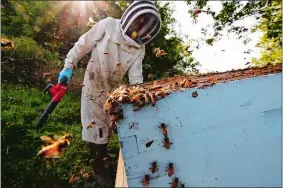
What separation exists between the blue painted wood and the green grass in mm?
2278

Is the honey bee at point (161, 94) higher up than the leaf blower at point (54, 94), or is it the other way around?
the leaf blower at point (54, 94)

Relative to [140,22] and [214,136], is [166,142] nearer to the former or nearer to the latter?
[214,136]

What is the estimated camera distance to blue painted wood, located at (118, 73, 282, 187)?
2.14 m

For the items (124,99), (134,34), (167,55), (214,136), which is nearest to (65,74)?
(134,34)

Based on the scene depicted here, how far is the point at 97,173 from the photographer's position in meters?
4.25

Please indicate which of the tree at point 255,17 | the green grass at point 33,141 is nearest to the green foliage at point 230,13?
the tree at point 255,17

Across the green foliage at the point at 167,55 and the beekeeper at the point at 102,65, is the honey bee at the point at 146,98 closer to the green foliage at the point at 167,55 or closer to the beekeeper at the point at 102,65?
the beekeeper at the point at 102,65

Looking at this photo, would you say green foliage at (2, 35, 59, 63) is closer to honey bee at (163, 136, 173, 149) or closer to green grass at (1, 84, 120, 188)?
Answer: green grass at (1, 84, 120, 188)

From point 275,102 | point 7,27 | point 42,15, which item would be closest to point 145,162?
point 275,102

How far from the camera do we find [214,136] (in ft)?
7.43

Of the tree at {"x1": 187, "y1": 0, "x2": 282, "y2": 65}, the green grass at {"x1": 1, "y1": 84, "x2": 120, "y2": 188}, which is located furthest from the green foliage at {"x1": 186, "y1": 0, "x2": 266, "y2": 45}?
the green grass at {"x1": 1, "y1": 84, "x2": 120, "y2": 188}

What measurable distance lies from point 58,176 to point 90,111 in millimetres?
976

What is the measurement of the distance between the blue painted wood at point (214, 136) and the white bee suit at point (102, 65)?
185 cm

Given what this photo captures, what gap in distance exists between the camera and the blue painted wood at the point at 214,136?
2.14m
